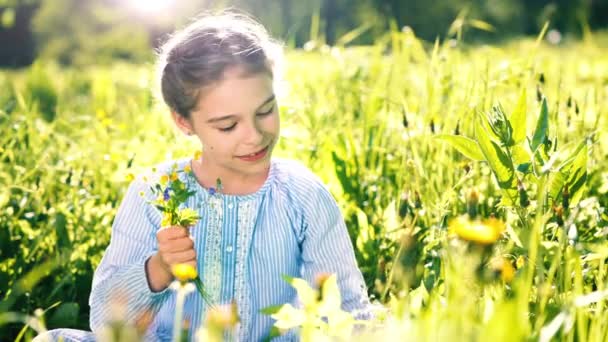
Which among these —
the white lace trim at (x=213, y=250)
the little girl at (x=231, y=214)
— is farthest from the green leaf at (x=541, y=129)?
the white lace trim at (x=213, y=250)

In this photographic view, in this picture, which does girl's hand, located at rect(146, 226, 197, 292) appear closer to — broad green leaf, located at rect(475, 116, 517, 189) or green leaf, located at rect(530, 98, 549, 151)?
broad green leaf, located at rect(475, 116, 517, 189)

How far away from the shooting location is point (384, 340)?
96cm

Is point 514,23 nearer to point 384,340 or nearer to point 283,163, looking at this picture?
point 283,163

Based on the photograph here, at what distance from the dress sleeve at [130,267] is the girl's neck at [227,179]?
16cm

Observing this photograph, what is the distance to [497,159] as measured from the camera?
1.72 meters

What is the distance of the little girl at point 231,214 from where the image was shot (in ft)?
6.54

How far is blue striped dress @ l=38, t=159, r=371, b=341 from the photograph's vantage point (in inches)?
81.6

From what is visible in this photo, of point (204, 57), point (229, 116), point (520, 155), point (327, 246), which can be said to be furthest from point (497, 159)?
point (204, 57)

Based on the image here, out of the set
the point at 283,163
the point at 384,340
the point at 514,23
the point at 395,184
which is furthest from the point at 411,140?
the point at 514,23

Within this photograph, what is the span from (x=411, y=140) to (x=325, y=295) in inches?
47.6

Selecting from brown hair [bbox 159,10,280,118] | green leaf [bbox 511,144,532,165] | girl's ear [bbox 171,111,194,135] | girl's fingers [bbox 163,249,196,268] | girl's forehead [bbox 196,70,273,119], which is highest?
brown hair [bbox 159,10,280,118]

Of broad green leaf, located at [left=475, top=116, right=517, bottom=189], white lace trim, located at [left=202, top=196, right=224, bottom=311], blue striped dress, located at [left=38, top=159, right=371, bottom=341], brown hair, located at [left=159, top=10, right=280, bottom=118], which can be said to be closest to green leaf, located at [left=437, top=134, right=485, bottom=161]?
broad green leaf, located at [left=475, top=116, right=517, bottom=189]

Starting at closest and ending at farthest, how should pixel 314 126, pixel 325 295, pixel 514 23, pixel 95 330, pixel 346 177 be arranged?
pixel 325 295, pixel 95 330, pixel 346 177, pixel 314 126, pixel 514 23

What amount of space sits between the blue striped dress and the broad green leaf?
504 millimetres
